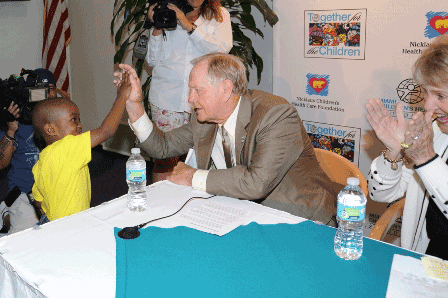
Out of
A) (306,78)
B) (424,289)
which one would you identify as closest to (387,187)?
(424,289)

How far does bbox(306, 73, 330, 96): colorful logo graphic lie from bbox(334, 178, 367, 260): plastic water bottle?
183 cm

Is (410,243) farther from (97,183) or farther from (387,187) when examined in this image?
(97,183)

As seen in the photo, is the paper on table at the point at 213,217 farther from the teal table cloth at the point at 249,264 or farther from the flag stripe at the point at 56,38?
the flag stripe at the point at 56,38

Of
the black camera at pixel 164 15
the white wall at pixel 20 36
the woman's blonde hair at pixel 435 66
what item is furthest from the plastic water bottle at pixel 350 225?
the white wall at pixel 20 36

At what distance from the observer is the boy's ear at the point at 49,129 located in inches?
84.7

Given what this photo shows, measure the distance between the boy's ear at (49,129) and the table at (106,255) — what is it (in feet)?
1.85

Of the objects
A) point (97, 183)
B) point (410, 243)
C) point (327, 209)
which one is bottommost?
point (97, 183)

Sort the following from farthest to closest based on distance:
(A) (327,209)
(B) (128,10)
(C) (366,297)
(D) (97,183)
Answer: (D) (97,183)
(B) (128,10)
(A) (327,209)
(C) (366,297)

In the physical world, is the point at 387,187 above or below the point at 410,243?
above

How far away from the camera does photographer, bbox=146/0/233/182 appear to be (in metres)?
3.04

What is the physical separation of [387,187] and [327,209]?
29 centimetres

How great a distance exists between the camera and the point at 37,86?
9.23 ft

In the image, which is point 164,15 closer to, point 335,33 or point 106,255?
point 335,33

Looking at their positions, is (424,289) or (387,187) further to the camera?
(387,187)
